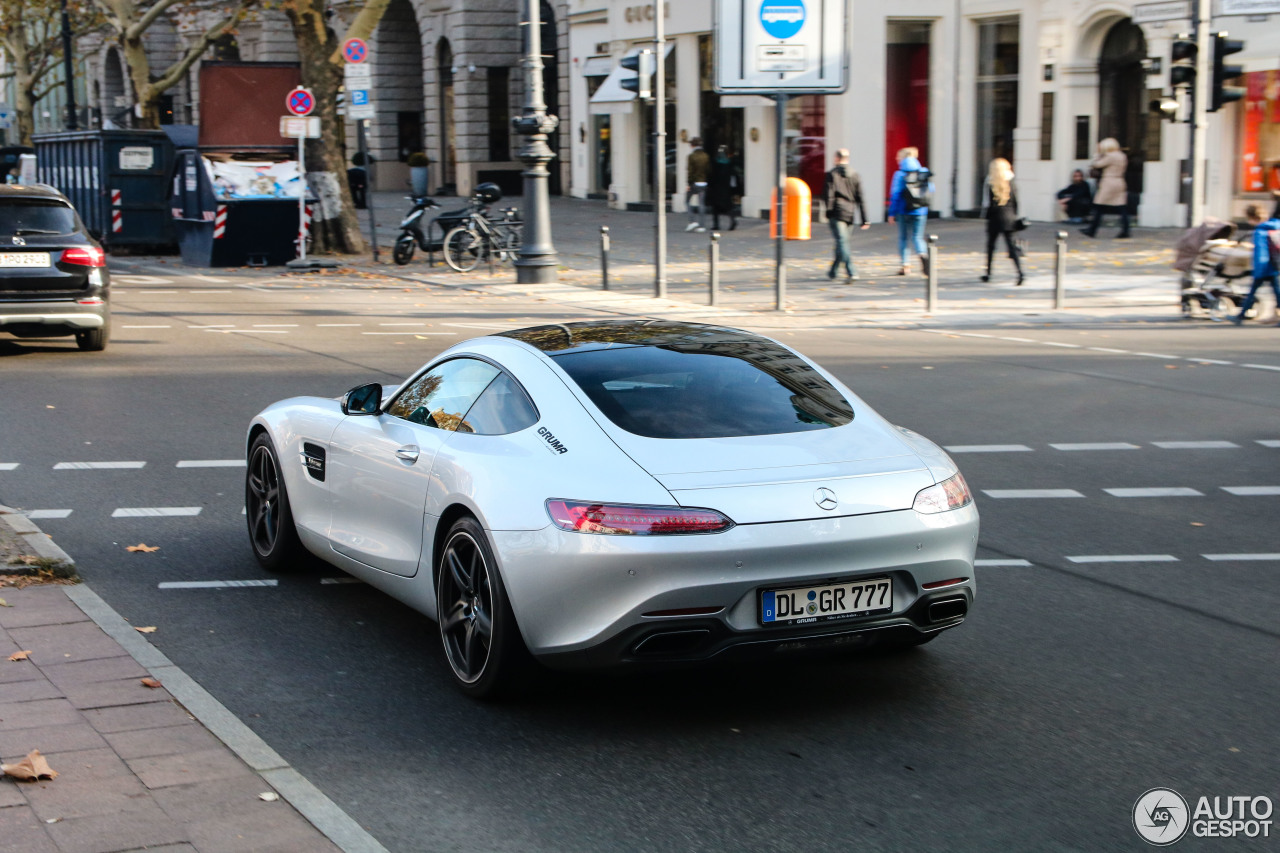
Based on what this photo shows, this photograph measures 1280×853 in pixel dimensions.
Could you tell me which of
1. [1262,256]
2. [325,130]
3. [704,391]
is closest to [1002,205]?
[1262,256]

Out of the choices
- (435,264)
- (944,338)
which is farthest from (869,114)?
(944,338)

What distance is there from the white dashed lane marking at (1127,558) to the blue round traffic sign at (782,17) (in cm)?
1538

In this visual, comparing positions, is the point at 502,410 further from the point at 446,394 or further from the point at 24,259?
the point at 24,259

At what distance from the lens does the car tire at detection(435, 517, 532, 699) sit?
202 inches

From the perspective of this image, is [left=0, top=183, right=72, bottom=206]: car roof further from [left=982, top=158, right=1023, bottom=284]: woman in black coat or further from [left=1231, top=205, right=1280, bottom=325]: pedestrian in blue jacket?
[left=1231, top=205, right=1280, bottom=325]: pedestrian in blue jacket

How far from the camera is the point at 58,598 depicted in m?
6.50

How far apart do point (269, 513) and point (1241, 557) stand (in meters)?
4.65

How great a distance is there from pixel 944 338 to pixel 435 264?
12766mm

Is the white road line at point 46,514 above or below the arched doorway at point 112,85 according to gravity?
below

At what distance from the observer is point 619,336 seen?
240 inches

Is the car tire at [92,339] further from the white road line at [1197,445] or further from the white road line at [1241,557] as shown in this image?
the white road line at [1241,557]

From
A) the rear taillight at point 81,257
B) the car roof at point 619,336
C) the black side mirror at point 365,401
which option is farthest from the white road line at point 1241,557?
the rear taillight at point 81,257

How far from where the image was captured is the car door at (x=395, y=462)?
230 inches

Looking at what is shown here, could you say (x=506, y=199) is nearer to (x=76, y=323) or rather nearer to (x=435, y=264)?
(x=435, y=264)
